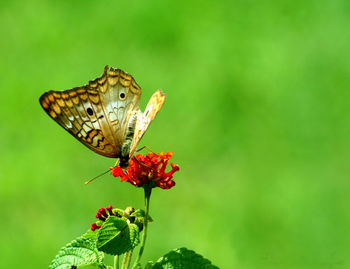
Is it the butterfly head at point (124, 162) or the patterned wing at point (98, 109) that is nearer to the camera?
the butterfly head at point (124, 162)

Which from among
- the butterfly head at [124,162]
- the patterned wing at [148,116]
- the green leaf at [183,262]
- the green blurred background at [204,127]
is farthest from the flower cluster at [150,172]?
the green blurred background at [204,127]

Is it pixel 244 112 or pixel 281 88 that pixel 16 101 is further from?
pixel 281 88

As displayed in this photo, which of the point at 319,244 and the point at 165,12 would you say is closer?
the point at 319,244

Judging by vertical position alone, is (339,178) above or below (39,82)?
below

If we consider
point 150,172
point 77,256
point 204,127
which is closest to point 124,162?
point 150,172

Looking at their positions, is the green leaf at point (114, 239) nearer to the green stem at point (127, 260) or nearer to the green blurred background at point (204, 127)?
the green stem at point (127, 260)

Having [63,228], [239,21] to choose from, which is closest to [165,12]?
[239,21]

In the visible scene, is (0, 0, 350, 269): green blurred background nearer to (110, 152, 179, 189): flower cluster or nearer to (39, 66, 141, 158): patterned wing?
(39, 66, 141, 158): patterned wing
